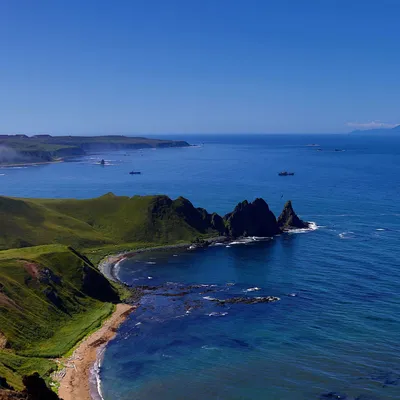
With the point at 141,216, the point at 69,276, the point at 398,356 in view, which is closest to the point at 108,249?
the point at 141,216

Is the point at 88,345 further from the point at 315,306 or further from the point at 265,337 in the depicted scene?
the point at 315,306

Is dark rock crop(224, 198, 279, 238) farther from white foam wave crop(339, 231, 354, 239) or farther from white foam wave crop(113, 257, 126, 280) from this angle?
white foam wave crop(113, 257, 126, 280)

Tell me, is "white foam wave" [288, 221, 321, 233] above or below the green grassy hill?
below

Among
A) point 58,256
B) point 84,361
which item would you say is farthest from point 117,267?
point 84,361

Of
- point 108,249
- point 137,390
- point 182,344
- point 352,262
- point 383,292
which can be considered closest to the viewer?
point 137,390

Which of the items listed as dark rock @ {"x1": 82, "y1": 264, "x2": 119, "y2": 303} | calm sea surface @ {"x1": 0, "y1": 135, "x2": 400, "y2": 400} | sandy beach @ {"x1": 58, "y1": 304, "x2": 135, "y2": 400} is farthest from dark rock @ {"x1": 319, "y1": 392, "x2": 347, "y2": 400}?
dark rock @ {"x1": 82, "y1": 264, "x2": 119, "y2": 303}

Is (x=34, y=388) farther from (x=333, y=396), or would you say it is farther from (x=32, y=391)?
(x=333, y=396)

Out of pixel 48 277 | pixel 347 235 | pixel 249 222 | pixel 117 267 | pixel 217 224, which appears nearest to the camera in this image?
pixel 48 277
